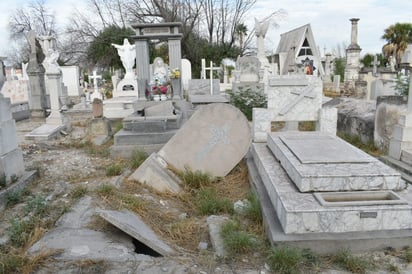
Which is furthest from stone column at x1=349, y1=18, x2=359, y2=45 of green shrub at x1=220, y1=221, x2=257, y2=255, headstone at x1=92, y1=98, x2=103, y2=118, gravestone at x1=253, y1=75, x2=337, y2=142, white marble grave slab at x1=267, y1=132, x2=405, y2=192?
green shrub at x1=220, y1=221, x2=257, y2=255

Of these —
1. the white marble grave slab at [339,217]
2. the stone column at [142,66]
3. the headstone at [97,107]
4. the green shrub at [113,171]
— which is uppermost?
the stone column at [142,66]

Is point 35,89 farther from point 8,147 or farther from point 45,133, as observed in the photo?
point 8,147

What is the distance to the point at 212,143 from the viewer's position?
4.47m

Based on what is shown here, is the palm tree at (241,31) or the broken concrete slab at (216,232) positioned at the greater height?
the palm tree at (241,31)

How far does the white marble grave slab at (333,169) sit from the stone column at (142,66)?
6040mm

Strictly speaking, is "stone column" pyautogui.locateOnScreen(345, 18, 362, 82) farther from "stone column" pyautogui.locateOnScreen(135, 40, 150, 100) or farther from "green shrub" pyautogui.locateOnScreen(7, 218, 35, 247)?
"green shrub" pyautogui.locateOnScreen(7, 218, 35, 247)

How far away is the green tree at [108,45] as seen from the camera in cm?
2622

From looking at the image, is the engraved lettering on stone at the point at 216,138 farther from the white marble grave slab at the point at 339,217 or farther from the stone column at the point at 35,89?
the stone column at the point at 35,89

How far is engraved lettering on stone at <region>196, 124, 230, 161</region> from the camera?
445cm

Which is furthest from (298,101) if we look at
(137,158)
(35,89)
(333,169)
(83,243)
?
(35,89)

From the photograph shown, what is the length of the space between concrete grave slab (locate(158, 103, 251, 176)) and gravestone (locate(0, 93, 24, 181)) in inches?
70.2

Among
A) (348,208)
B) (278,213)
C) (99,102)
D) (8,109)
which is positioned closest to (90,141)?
(99,102)

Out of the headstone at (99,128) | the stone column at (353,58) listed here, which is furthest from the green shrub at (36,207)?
the stone column at (353,58)

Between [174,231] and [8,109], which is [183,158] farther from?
[8,109]
